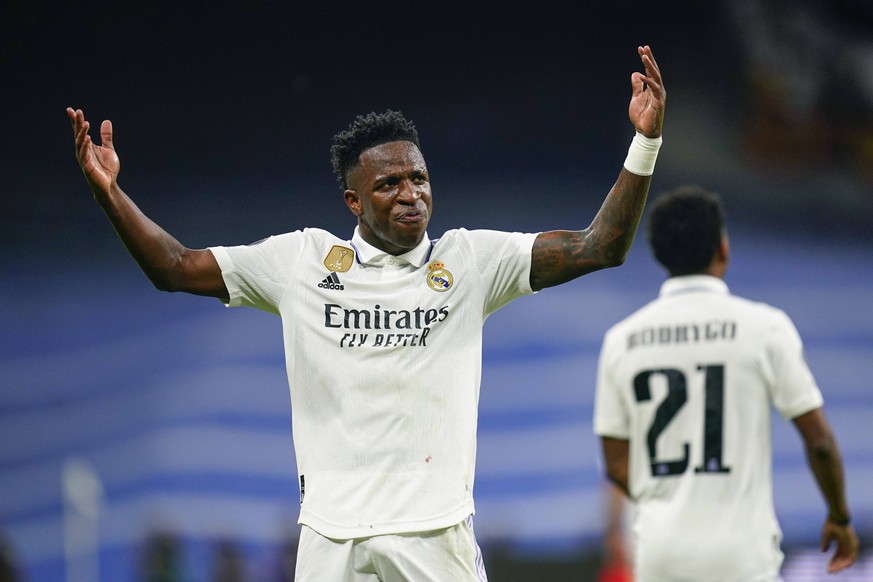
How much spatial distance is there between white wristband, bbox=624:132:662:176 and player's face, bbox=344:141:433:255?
65 cm

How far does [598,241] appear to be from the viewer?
11.9 feet

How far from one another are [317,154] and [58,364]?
2.98 meters

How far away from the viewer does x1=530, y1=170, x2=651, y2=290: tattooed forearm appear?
11.8ft

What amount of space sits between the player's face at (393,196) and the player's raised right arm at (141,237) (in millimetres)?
512

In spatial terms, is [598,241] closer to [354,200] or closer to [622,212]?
[622,212]

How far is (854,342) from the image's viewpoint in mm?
10586

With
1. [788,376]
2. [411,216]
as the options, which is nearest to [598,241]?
[411,216]

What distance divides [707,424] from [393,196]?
1191mm

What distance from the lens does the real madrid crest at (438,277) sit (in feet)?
12.3

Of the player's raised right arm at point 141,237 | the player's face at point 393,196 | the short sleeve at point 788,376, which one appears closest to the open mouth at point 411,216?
the player's face at point 393,196

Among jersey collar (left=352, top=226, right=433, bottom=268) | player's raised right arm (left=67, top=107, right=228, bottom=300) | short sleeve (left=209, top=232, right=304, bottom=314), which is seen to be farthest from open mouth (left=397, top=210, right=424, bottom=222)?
player's raised right arm (left=67, top=107, right=228, bottom=300)

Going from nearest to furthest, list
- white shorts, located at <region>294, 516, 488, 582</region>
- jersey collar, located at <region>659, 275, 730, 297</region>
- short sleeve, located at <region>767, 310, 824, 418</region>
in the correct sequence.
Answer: white shorts, located at <region>294, 516, 488, 582</region> → short sleeve, located at <region>767, 310, 824, 418</region> → jersey collar, located at <region>659, 275, 730, 297</region>

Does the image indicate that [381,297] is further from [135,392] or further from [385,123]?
[135,392]

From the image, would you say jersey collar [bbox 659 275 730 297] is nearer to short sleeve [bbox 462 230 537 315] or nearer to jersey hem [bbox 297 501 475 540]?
short sleeve [bbox 462 230 537 315]
